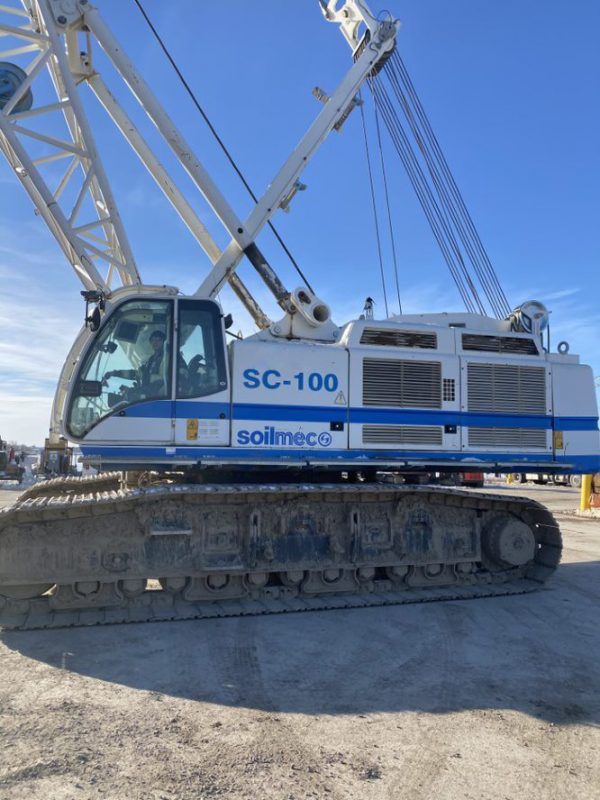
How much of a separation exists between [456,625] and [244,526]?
271 centimetres

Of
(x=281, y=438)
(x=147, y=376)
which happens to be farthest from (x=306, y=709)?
(x=147, y=376)

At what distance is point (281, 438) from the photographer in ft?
23.5

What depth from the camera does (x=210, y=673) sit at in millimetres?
4996

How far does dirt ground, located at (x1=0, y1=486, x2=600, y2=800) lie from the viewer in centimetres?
346

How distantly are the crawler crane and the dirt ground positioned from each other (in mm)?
674

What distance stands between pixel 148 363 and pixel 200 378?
0.63 metres

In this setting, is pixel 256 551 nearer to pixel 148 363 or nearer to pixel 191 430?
pixel 191 430

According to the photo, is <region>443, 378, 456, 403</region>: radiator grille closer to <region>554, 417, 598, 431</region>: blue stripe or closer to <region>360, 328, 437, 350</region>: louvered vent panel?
<region>360, 328, 437, 350</region>: louvered vent panel

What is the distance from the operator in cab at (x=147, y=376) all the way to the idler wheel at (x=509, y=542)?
4.93 meters

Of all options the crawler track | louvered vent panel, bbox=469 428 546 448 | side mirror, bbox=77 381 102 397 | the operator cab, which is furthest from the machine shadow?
side mirror, bbox=77 381 102 397

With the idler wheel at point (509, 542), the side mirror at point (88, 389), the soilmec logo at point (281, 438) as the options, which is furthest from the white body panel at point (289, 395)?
the idler wheel at point (509, 542)

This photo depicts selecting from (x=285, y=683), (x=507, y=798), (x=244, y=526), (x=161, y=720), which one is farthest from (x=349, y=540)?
(x=507, y=798)

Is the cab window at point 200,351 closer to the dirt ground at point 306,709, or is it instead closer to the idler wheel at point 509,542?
the dirt ground at point 306,709

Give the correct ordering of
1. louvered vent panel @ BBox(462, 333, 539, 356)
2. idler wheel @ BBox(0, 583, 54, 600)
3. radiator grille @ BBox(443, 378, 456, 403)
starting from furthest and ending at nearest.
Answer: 1. louvered vent panel @ BBox(462, 333, 539, 356)
2. radiator grille @ BBox(443, 378, 456, 403)
3. idler wheel @ BBox(0, 583, 54, 600)
